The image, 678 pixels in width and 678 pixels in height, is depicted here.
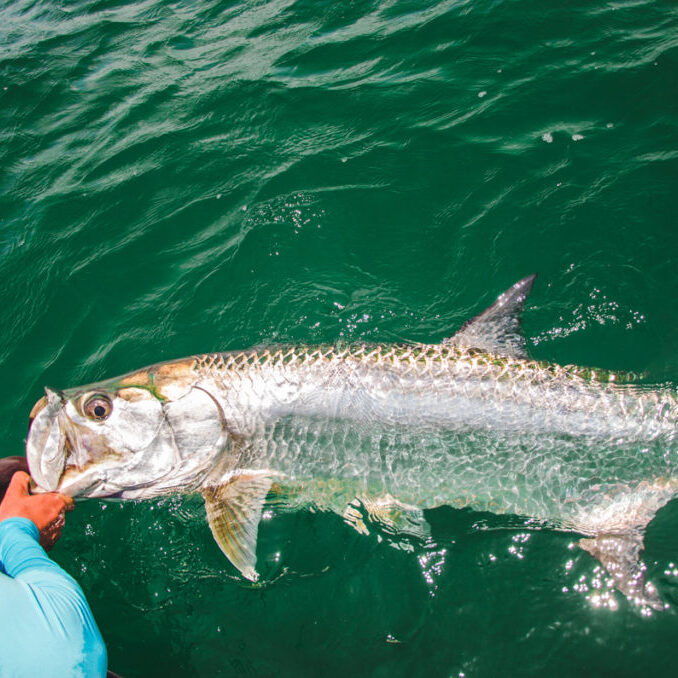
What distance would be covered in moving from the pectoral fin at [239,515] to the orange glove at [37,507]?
0.79m

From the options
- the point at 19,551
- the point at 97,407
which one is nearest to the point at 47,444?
the point at 97,407

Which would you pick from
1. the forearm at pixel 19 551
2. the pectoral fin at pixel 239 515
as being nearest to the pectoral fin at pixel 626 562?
the pectoral fin at pixel 239 515

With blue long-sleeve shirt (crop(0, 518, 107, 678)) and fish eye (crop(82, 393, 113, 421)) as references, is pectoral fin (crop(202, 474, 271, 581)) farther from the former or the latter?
blue long-sleeve shirt (crop(0, 518, 107, 678))

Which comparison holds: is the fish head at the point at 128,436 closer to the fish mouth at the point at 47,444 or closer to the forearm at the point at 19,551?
the fish mouth at the point at 47,444

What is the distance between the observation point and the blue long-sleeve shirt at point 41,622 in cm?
183

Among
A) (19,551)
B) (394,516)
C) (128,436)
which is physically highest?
(19,551)

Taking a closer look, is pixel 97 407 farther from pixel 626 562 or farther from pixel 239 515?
pixel 626 562

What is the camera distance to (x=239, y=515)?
306 cm

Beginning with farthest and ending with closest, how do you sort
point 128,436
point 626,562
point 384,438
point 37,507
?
point 384,438
point 128,436
point 626,562
point 37,507

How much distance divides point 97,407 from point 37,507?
61 cm

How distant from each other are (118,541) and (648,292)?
174 inches

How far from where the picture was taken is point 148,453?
120 inches

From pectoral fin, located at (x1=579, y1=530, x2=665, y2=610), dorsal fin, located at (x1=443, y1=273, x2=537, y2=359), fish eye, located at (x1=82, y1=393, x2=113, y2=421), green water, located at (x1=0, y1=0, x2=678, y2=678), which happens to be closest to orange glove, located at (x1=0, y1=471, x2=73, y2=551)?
fish eye, located at (x1=82, y1=393, x2=113, y2=421)

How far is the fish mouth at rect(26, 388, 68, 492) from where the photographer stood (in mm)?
2828
